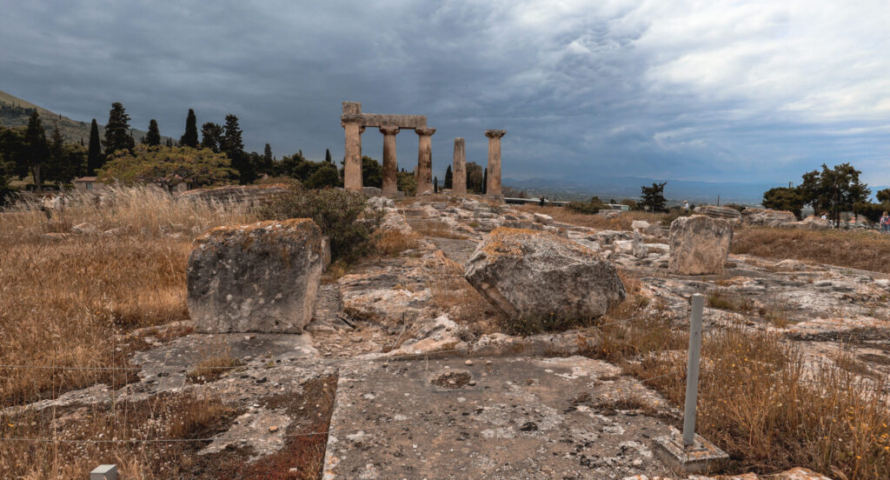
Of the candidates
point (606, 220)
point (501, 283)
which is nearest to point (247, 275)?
point (501, 283)

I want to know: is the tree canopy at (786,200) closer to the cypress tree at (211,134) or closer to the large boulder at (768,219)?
the large boulder at (768,219)

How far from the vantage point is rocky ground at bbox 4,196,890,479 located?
107 inches

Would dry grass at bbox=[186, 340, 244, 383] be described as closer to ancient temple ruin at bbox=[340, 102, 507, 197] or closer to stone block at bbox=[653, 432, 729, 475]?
stone block at bbox=[653, 432, 729, 475]

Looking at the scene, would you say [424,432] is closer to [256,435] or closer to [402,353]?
[256,435]

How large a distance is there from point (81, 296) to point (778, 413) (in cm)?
698

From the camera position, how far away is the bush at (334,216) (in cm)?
926

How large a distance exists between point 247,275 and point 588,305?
392 centimetres

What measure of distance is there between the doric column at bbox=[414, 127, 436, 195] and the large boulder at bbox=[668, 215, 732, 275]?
821 inches

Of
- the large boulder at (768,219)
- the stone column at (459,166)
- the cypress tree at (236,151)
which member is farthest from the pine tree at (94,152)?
the large boulder at (768,219)

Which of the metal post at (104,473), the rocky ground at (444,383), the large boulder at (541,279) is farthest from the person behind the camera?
the large boulder at (541,279)

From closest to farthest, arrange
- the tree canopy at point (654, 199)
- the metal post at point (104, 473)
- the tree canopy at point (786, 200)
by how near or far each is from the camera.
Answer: the metal post at point (104, 473), the tree canopy at point (786, 200), the tree canopy at point (654, 199)

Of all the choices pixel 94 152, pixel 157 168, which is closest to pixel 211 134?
pixel 94 152

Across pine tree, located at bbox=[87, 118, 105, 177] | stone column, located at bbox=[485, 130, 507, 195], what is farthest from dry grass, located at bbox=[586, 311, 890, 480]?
pine tree, located at bbox=[87, 118, 105, 177]

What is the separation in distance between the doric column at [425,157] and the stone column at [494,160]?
427cm
